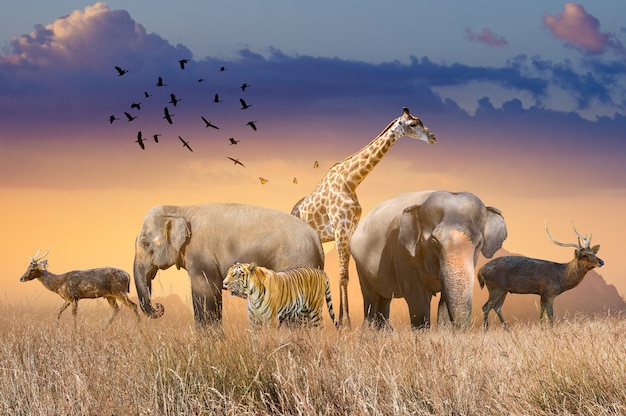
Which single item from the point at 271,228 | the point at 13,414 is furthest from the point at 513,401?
the point at 271,228

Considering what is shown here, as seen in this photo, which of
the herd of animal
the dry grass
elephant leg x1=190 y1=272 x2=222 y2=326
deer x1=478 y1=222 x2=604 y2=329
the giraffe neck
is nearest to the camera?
the dry grass

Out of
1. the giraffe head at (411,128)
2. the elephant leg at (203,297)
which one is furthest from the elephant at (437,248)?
the giraffe head at (411,128)

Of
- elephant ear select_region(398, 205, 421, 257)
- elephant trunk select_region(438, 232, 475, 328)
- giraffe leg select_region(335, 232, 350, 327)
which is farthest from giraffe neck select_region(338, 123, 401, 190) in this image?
elephant trunk select_region(438, 232, 475, 328)

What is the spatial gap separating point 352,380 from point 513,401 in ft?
3.48

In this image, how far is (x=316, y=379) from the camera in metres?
6.42

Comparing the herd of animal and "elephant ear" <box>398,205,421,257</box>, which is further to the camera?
"elephant ear" <box>398,205,421,257</box>

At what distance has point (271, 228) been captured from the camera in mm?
12266

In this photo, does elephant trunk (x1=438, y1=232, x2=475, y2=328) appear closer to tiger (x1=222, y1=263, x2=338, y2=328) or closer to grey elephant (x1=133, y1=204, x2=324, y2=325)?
tiger (x1=222, y1=263, x2=338, y2=328)

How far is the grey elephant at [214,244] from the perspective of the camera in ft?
39.9

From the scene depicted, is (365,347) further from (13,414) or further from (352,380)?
(13,414)

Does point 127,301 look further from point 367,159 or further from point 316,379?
point 316,379

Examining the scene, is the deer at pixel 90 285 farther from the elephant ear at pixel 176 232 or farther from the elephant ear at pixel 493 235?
the elephant ear at pixel 493 235

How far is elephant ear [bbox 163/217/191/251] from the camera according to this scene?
41.2 ft

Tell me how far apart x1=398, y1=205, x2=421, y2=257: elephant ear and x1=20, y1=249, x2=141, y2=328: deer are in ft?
15.7
